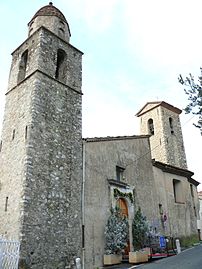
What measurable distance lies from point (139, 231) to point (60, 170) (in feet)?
17.4

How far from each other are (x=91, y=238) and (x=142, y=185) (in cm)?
533

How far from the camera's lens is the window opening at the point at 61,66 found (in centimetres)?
1584

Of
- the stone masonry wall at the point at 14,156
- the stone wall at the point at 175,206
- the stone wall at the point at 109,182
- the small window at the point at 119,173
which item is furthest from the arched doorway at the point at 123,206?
the stone masonry wall at the point at 14,156

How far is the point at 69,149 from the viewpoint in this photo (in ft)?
45.6

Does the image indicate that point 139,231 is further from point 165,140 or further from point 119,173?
point 165,140

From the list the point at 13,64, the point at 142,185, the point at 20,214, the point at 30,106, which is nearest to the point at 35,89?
the point at 30,106

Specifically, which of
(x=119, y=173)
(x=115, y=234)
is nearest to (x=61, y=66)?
(x=119, y=173)

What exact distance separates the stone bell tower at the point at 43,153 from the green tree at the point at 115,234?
1.53 meters

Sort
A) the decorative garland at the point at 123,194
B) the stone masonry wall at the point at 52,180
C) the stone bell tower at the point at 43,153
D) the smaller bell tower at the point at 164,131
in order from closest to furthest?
the stone masonry wall at the point at 52,180
the stone bell tower at the point at 43,153
the decorative garland at the point at 123,194
the smaller bell tower at the point at 164,131

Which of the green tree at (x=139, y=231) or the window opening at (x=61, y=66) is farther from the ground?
the window opening at (x=61, y=66)

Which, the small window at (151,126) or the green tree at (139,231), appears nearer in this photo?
the green tree at (139,231)

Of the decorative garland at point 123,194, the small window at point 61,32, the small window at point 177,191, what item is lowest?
the decorative garland at point 123,194

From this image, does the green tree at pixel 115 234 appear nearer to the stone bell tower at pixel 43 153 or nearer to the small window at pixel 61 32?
the stone bell tower at pixel 43 153

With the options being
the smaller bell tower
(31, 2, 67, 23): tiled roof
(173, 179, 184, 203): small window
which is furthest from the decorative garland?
(31, 2, 67, 23): tiled roof
